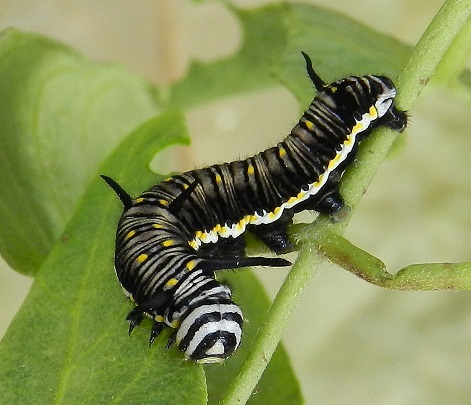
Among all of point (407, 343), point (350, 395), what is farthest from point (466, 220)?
point (350, 395)

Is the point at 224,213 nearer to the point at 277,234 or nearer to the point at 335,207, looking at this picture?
the point at 277,234

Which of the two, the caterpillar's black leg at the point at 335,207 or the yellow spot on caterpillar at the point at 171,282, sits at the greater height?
the caterpillar's black leg at the point at 335,207

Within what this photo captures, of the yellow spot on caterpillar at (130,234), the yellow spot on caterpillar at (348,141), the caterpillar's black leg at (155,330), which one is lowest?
the caterpillar's black leg at (155,330)

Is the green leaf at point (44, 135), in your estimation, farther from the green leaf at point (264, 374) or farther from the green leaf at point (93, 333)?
the green leaf at point (264, 374)

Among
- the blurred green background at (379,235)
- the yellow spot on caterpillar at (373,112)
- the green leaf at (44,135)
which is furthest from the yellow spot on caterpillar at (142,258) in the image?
the blurred green background at (379,235)

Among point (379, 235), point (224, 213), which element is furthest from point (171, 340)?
point (379, 235)
